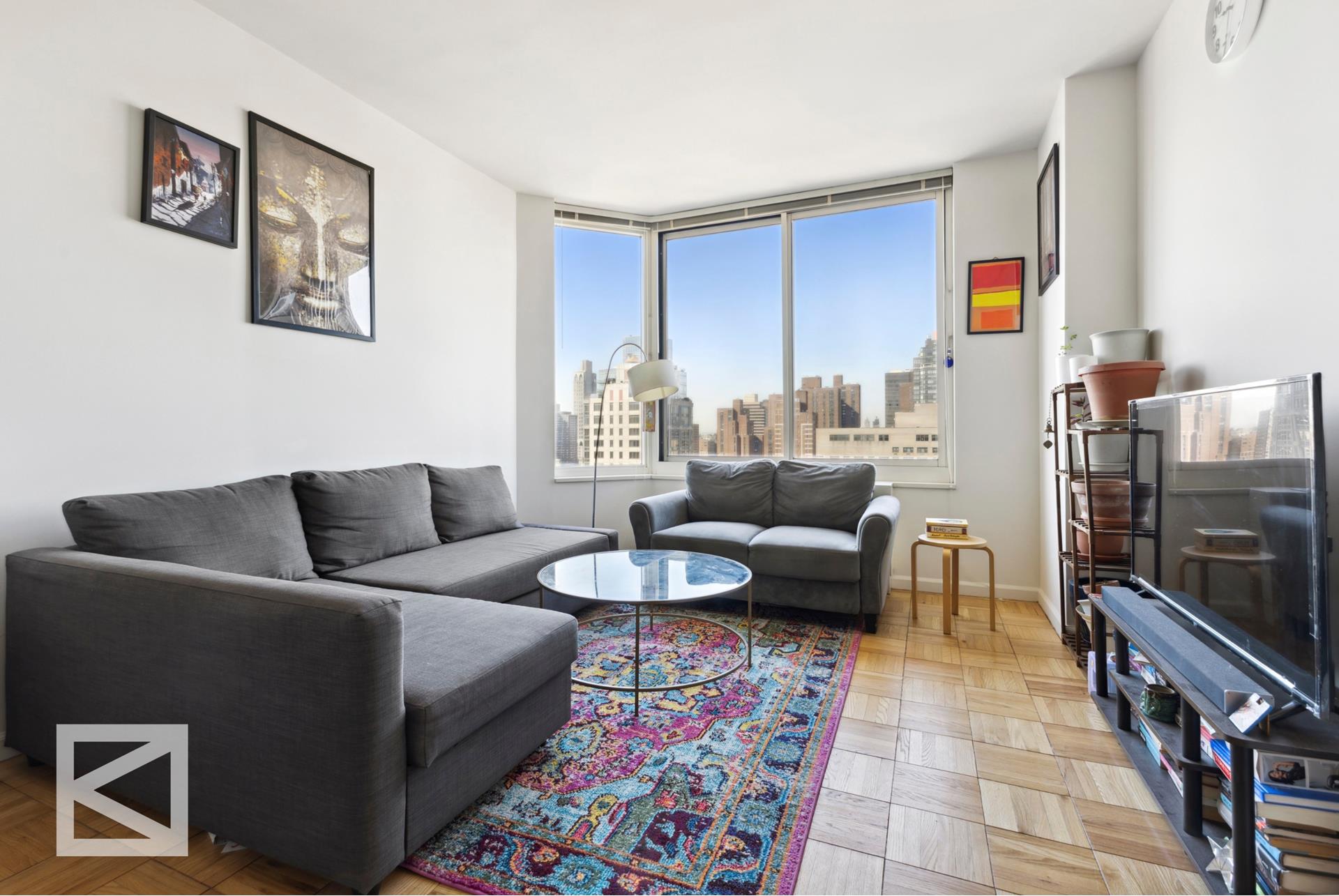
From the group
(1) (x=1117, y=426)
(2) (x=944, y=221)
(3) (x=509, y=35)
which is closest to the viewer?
(1) (x=1117, y=426)

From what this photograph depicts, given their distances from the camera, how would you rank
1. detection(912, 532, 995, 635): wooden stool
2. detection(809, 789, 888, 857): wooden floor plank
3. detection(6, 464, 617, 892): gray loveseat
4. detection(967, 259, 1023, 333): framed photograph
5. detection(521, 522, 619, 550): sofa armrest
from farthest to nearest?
detection(967, 259, 1023, 333): framed photograph → detection(521, 522, 619, 550): sofa armrest → detection(912, 532, 995, 635): wooden stool → detection(809, 789, 888, 857): wooden floor plank → detection(6, 464, 617, 892): gray loveseat

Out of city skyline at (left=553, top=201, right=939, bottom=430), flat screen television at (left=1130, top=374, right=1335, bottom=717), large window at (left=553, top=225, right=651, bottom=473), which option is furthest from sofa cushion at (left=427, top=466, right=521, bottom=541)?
flat screen television at (left=1130, top=374, right=1335, bottom=717)

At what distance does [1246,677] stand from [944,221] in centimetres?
333

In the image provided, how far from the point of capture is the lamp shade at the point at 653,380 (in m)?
3.78

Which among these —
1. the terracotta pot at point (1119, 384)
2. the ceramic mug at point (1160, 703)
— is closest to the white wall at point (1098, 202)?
the terracotta pot at point (1119, 384)

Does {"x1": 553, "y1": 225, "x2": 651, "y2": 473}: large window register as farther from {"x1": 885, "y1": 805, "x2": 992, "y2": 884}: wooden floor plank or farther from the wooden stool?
{"x1": 885, "y1": 805, "x2": 992, "y2": 884}: wooden floor plank

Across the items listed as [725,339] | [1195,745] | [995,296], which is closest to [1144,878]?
[1195,745]

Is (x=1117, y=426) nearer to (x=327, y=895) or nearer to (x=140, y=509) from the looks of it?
(x=327, y=895)

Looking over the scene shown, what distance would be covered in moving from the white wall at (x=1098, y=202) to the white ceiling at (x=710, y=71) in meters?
0.13

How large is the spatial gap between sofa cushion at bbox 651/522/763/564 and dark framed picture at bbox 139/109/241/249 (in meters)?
2.46

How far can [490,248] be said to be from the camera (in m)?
4.03

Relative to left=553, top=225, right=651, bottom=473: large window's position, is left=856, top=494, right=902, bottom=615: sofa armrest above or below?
below

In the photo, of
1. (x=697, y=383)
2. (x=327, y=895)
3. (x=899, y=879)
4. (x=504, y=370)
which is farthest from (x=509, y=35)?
(x=899, y=879)

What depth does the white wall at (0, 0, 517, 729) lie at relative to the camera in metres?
1.88
